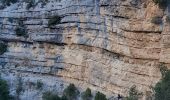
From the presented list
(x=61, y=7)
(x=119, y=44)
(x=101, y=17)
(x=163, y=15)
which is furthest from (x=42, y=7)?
(x=163, y=15)

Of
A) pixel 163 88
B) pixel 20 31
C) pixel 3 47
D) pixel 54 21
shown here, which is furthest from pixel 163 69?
pixel 3 47

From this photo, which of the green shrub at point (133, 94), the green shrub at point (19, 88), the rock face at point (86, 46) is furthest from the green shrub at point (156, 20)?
the green shrub at point (19, 88)

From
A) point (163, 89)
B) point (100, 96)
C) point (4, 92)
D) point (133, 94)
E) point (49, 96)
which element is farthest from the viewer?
point (4, 92)

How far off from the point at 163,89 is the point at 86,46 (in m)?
8.23

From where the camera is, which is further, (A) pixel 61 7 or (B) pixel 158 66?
(A) pixel 61 7

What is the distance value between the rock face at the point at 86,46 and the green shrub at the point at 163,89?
142cm

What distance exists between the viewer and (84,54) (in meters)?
30.7

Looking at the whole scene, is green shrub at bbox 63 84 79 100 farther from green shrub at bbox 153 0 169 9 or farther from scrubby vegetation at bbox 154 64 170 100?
green shrub at bbox 153 0 169 9

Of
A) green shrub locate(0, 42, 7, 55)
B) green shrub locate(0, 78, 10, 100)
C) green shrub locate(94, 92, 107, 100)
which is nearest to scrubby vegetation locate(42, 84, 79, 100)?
green shrub locate(94, 92, 107, 100)

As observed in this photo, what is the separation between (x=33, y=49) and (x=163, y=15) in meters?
12.4

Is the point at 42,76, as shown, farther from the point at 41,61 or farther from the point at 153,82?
the point at 153,82

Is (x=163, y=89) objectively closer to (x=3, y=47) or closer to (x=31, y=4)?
(x=31, y=4)

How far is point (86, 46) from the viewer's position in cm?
3062

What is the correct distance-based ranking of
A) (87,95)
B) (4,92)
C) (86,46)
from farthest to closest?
1. (4,92)
2. (86,46)
3. (87,95)
